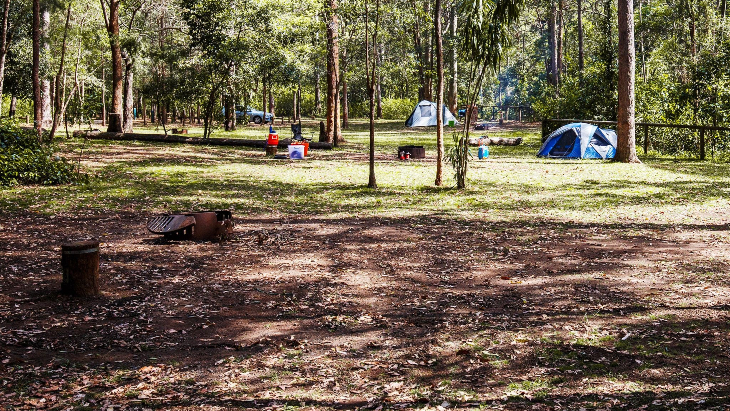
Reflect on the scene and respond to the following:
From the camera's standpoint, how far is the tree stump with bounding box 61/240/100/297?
6.86m

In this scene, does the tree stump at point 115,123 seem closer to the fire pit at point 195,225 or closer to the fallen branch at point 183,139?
the fallen branch at point 183,139

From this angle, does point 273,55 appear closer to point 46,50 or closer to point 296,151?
point 296,151

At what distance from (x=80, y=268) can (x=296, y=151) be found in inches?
654

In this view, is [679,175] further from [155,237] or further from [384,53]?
[384,53]

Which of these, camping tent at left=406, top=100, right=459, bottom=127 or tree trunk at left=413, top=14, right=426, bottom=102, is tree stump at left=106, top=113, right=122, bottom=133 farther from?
tree trunk at left=413, top=14, right=426, bottom=102

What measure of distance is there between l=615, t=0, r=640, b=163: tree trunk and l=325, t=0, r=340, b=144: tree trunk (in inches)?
346

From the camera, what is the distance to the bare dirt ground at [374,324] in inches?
187

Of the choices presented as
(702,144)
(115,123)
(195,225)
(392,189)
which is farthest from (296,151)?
(195,225)

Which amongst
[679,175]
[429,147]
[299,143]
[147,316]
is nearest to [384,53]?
[429,147]

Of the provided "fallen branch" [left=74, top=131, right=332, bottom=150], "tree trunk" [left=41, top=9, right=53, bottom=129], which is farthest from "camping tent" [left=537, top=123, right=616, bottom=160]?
"tree trunk" [left=41, top=9, right=53, bottom=129]

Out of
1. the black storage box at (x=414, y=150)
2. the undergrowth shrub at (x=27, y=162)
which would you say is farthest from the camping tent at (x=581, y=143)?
the undergrowth shrub at (x=27, y=162)

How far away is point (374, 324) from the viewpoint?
20.8ft

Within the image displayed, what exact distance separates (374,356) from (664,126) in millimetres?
19773

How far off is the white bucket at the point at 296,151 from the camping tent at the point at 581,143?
318 inches
